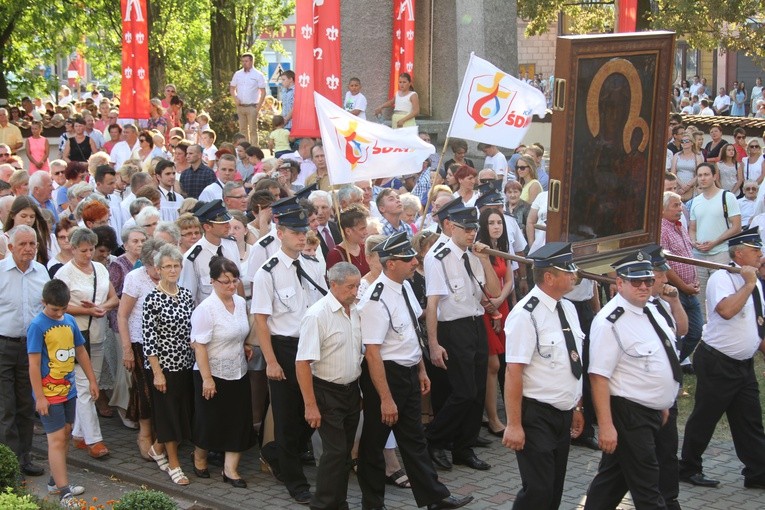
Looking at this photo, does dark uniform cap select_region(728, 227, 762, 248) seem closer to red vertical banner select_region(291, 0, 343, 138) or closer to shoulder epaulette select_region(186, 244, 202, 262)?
shoulder epaulette select_region(186, 244, 202, 262)

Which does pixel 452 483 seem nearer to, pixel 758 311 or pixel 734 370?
pixel 734 370

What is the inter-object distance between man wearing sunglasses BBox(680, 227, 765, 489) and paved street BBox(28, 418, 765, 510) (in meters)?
0.27

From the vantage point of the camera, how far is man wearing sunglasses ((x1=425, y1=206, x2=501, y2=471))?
871 centimetres

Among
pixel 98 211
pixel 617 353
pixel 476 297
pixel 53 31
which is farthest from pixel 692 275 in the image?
pixel 53 31

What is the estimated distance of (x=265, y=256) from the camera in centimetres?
905

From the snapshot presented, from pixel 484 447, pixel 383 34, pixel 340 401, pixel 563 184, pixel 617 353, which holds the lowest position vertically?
pixel 484 447

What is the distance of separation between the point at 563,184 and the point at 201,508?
3.35m

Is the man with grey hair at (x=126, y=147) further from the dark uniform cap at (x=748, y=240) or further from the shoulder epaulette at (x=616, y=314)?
the shoulder epaulette at (x=616, y=314)

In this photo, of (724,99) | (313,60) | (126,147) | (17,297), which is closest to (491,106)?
(17,297)

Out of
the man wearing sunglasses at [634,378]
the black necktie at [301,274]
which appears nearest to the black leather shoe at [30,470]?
the black necktie at [301,274]

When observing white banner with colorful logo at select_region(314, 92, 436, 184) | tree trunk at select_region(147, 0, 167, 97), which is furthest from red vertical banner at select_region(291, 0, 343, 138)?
tree trunk at select_region(147, 0, 167, 97)

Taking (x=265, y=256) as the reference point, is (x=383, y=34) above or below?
above

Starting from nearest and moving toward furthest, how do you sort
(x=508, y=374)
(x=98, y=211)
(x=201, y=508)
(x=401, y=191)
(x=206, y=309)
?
(x=508, y=374) < (x=201, y=508) < (x=206, y=309) < (x=98, y=211) < (x=401, y=191)

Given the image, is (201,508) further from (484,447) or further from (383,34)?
(383,34)
